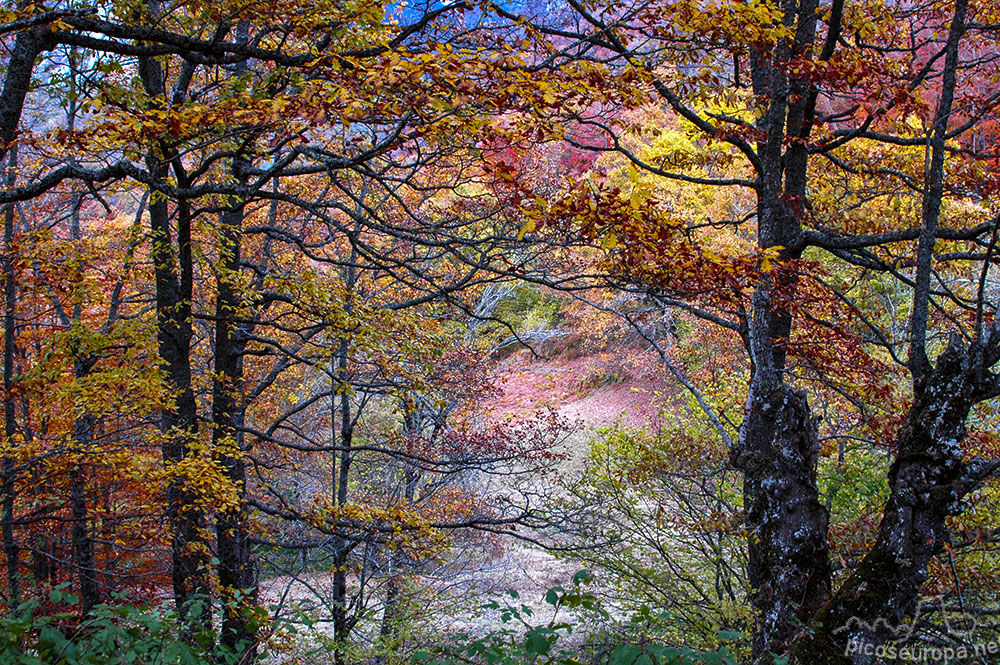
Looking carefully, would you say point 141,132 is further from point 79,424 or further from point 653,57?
point 79,424

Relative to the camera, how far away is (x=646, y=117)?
17266mm

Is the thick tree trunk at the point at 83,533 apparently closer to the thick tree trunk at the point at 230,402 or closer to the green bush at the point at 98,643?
the thick tree trunk at the point at 230,402

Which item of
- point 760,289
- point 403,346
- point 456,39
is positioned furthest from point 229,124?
point 760,289

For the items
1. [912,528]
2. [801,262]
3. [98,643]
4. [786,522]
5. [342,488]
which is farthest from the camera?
[342,488]

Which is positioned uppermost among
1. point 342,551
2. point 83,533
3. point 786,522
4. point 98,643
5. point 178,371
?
point 178,371

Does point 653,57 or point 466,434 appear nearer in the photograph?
point 653,57

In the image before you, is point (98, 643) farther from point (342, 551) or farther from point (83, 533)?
point (83, 533)

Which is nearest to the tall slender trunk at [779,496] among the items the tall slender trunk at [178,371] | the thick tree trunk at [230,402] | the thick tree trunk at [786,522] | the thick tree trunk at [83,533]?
the thick tree trunk at [786,522]

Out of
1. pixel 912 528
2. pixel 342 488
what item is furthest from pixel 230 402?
pixel 912 528

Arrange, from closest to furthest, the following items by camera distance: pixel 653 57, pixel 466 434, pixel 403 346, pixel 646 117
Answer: pixel 653 57 → pixel 403 346 → pixel 466 434 → pixel 646 117

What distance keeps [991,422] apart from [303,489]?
10771mm

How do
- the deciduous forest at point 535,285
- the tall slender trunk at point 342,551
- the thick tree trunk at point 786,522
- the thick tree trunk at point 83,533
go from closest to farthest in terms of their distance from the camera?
the deciduous forest at point 535,285, the thick tree trunk at point 786,522, the tall slender trunk at point 342,551, the thick tree trunk at point 83,533

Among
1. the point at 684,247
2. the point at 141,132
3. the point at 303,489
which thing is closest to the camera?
the point at 141,132

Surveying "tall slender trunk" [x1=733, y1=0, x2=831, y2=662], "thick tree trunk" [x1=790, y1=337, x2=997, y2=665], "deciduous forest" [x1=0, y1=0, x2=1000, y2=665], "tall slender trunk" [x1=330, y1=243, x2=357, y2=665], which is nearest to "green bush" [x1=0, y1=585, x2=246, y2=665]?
"deciduous forest" [x1=0, y1=0, x2=1000, y2=665]
